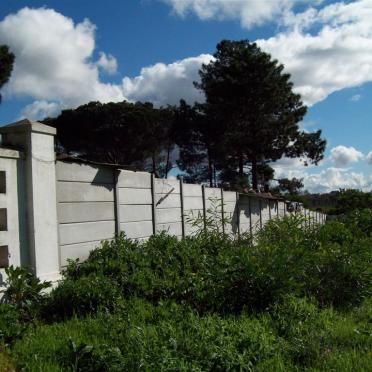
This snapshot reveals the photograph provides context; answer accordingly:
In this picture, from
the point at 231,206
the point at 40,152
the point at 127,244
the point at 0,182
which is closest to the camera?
the point at 0,182

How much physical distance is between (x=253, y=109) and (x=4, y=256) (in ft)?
83.3

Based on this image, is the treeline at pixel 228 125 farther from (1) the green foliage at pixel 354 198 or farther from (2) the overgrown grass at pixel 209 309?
(2) the overgrown grass at pixel 209 309

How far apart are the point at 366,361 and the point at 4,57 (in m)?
14.8

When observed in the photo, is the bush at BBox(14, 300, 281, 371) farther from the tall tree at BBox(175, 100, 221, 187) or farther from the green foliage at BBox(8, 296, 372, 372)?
the tall tree at BBox(175, 100, 221, 187)

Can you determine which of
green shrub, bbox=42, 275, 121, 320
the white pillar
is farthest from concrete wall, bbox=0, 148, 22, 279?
green shrub, bbox=42, 275, 121, 320

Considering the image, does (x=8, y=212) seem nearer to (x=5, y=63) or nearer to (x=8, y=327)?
(x=8, y=327)

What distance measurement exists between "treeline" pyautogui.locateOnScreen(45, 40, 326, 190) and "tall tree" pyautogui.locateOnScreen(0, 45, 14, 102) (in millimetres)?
12642

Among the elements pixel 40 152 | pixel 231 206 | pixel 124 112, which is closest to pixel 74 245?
pixel 40 152

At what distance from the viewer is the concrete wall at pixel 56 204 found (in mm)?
5031

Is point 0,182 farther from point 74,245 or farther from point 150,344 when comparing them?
point 150,344

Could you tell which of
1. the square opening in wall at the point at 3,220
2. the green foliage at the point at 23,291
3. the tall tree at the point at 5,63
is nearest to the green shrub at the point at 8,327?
the green foliage at the point at 23,291

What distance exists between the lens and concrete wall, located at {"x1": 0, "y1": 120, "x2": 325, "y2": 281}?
503cm

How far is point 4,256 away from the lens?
4.87 metres

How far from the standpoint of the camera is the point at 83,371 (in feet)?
10.8
